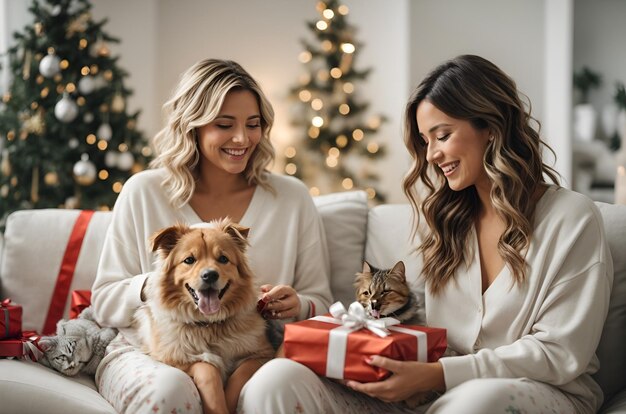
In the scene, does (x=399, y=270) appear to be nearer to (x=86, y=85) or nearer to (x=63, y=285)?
(x=63, y=285)

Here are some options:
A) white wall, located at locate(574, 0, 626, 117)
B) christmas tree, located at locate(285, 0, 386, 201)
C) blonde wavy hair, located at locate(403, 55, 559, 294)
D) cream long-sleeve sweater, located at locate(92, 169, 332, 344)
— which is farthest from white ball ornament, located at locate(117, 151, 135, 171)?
white wall, located at locate(574, 0, 626, 117)

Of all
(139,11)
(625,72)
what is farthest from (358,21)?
(625,72)

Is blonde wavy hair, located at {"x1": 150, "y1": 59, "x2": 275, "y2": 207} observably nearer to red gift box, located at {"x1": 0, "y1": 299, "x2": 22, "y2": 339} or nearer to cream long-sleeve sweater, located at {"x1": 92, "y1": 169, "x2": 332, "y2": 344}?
cream long-sleeve sweater, located at {"x1": 92, "y1": 169, "x2": 332, "y2": 344}

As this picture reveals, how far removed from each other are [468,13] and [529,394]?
487cm

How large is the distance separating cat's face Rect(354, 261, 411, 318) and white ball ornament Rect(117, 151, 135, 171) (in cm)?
283

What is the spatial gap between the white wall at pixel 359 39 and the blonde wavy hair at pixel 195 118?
11.5 ft

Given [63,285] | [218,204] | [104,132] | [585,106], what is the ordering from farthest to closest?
[585,106]
[104,132]
[63,285]
[218,204]

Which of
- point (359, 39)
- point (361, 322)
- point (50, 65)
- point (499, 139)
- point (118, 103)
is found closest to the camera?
point (361, 322)

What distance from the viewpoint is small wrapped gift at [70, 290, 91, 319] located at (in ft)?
7.82

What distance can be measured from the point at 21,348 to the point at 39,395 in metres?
0.27

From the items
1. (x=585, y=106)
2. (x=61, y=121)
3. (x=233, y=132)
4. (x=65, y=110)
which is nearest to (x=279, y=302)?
(x=233, y=132)

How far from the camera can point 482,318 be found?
1942 mm

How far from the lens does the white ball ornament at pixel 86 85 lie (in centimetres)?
439

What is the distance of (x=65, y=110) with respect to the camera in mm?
4230
